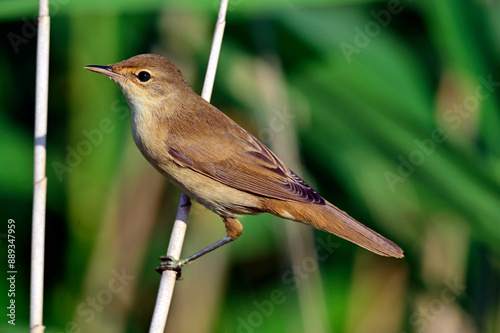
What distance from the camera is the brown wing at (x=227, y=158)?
2.80 m

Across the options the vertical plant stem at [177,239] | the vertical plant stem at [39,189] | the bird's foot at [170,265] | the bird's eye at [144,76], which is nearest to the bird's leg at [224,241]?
the bird's foot at [170,265]

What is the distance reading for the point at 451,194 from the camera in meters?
2.55

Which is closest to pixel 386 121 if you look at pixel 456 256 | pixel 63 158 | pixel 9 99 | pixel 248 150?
pixel 248 150

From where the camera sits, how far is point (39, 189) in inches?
91.2

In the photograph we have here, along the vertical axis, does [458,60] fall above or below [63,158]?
above

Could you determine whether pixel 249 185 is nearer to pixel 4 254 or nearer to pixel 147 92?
pixel 147 92

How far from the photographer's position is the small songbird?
9.10 feet

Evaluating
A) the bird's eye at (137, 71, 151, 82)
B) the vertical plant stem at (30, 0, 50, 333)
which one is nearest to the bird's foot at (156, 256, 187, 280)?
the vertical plant stem at (30, 0, 50, 333)

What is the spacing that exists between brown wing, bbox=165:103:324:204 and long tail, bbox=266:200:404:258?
0.06 metres

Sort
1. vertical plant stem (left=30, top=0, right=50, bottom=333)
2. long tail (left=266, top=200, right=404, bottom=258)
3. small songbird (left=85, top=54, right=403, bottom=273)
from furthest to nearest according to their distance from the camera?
1. small songbird (left=85, top=54, right=403, bottom=273)
2. long tail (left=266, top=200, right=404, bottom=258)
3. vertical plant stem (left=30, top=0, right=50, bottom=333)

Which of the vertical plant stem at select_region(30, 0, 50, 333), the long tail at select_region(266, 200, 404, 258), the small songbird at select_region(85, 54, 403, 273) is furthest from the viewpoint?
the small songbird at select_region(85, 54, 403, 273)

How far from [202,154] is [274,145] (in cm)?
58

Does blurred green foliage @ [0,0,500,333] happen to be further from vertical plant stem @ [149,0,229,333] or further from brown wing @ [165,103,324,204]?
brown wing @ [165,103,324,204]

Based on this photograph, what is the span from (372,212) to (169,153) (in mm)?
1032
